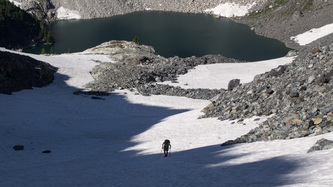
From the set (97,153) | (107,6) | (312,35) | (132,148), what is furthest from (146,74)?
(107,6)

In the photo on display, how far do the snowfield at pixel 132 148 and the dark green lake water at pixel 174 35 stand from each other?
50258 mm

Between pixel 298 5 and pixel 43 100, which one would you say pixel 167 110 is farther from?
pixel 298 5

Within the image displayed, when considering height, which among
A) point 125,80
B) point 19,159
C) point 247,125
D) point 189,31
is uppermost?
point 189,31

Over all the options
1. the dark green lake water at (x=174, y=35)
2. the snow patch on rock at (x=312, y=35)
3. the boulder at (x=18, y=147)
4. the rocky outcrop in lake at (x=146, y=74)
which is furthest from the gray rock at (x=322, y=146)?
the snow patch on rock at (x=312, y=35)

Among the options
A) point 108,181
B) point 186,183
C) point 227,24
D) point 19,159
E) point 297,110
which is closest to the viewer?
point 186,183

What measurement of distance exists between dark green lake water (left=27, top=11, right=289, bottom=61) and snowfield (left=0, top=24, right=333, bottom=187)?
1979 inches

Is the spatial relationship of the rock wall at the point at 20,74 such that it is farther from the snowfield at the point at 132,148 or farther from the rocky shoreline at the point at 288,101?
the rocky shoreline at the point at 288,101

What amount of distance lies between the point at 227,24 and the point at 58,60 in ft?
254

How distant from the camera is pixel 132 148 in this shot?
63.3 ft

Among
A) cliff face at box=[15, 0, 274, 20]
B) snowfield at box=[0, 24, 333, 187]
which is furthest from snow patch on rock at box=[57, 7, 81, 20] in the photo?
snowfield at box=[0, 24, 333, 187]

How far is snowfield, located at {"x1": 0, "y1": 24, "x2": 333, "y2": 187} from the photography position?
33.1ft

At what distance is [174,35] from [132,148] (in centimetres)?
8337

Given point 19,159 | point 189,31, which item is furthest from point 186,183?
point 189,31

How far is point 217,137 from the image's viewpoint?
17.6 meters
